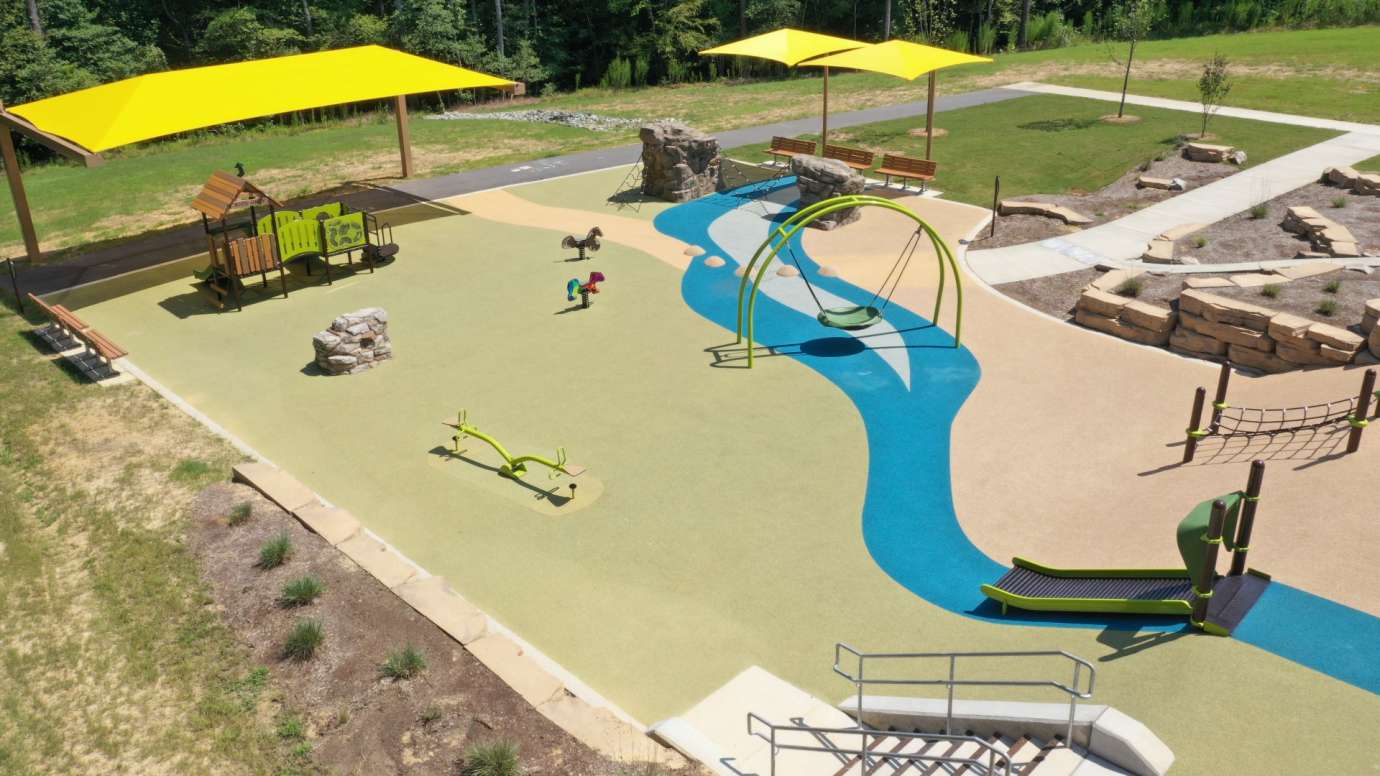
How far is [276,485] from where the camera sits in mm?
→ 13172

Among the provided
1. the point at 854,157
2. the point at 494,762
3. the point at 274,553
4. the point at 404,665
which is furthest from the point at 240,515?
the point at 854,157

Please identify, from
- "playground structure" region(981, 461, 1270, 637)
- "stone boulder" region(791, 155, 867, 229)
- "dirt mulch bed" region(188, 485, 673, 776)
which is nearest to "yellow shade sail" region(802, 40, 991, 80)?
"stone boulder" region(791, 155, 867, 229)

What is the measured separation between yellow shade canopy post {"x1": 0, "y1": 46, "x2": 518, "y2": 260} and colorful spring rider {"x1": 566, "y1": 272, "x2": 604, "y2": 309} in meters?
7.36

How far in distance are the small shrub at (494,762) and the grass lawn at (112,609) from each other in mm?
1639

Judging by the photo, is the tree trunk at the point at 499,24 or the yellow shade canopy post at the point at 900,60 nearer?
the yellow shade canopy post at the point at 900,60

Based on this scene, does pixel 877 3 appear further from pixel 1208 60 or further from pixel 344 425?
pixel 344 425

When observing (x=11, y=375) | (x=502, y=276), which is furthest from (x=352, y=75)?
(x=11, y=375)

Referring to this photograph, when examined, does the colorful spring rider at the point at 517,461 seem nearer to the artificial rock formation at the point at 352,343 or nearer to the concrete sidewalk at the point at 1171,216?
the artificial rock formation at the point at 352,343

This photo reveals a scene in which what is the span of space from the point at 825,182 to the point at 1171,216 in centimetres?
807

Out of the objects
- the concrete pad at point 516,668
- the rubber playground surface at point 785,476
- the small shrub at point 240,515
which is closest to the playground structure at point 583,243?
the rubber playground surface at point 785,476

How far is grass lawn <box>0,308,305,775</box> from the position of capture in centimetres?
912

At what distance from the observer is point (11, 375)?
55.2 feet

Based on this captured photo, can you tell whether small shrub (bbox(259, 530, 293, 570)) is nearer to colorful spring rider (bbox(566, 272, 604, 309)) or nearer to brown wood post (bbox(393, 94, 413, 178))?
colorful spring rider (bbox(566, 272, 604, 309))

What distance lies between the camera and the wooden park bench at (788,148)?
29.0m
